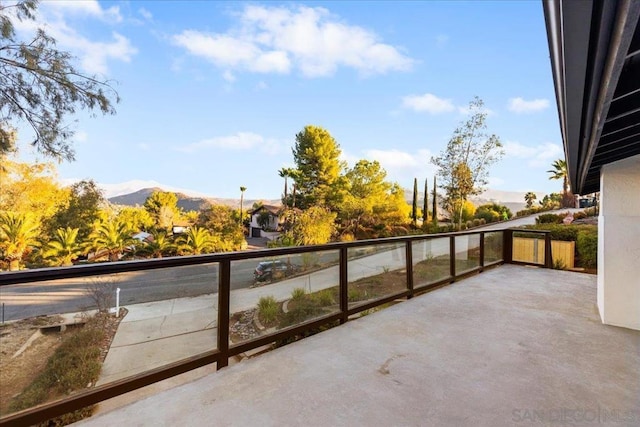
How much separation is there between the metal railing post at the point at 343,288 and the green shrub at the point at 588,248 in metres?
7.20

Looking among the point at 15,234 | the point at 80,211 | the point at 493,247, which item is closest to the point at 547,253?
the point at 493,247

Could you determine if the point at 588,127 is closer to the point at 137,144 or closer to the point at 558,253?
the point at 558,253

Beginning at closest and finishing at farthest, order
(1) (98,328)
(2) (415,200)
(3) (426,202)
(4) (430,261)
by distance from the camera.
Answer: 1. (1) (98,328)
2. (4) (430,261)
3. (3) (426,202)
4. (2) (415,200)

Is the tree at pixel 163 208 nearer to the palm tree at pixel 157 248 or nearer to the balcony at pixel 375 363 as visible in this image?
the palm tree at pixel 157 248

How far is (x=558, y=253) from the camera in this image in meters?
7.54

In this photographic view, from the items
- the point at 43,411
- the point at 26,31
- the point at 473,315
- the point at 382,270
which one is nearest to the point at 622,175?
the point at 473,315

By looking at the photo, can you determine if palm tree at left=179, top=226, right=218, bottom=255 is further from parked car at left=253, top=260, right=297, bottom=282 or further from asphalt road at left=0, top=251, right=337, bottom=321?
asphalt road at left=0, top=251, right=337, bottom=321

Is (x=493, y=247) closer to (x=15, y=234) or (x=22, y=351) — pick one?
(x=22, y=351)

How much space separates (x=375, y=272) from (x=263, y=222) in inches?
1186

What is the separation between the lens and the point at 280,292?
117 inches

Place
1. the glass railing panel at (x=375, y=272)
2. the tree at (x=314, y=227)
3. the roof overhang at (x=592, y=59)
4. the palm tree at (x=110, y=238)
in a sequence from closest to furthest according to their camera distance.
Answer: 1. the roof overhang at (x=592, y=59)
2. the glass railing panel at (x=375, y=272)
3. the palm tree at (x=110, y=238)
4. the tree at (x=314, y=227)

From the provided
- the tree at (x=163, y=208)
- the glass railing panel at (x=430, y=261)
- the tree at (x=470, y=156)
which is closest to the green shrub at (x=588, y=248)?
the glass railing panel at (x=430, y=261)

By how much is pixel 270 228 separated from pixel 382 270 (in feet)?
95.2

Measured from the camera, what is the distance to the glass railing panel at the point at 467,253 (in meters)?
5.57
